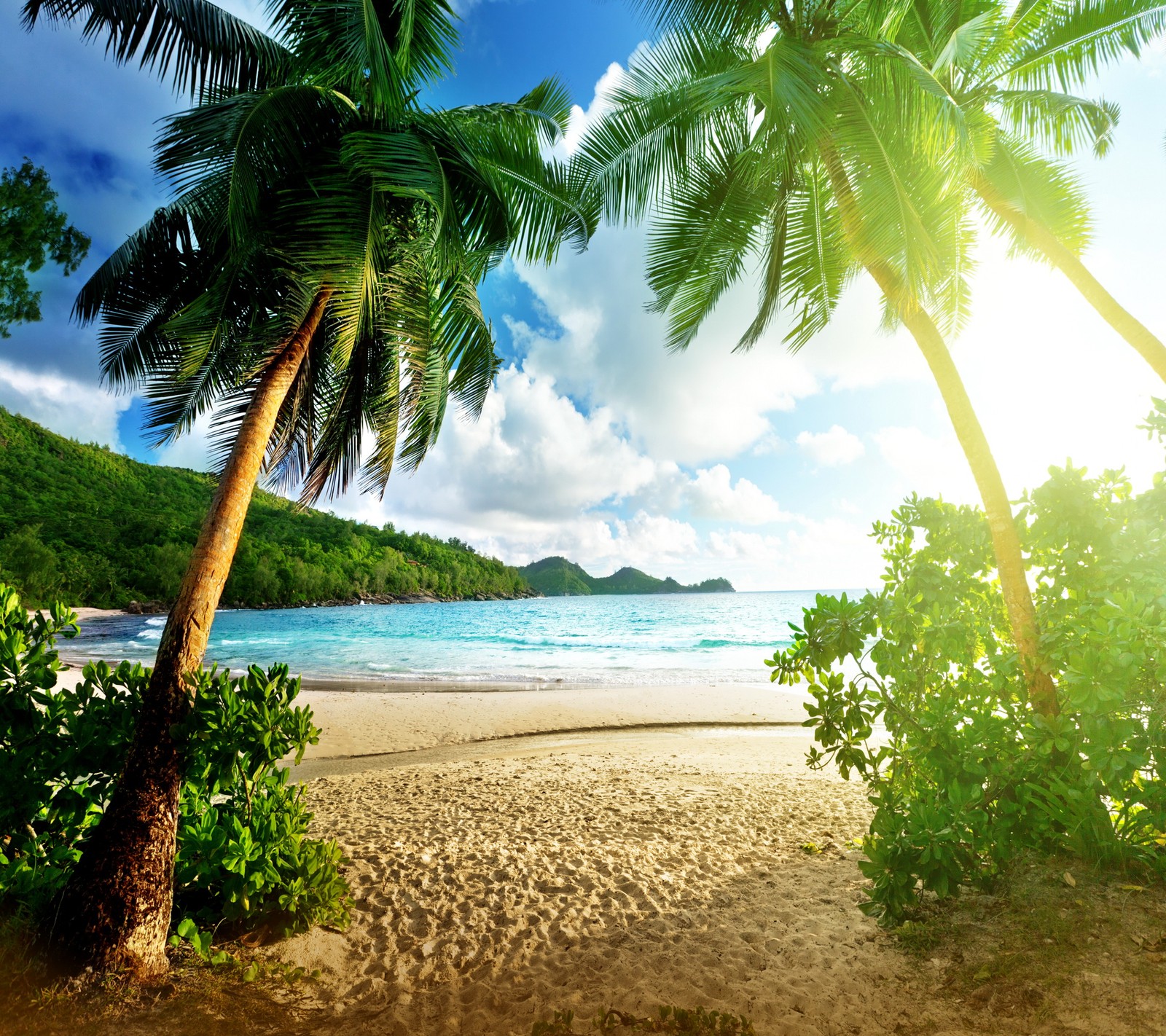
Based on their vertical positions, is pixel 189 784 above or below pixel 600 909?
above

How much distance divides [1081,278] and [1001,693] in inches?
152

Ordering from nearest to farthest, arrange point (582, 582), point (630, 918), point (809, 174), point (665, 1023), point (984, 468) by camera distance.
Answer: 1. point (665, 1023)
2. point (630, 918)
3. point (984, 468)
4. point (809, 174)
5. point (582, 582)

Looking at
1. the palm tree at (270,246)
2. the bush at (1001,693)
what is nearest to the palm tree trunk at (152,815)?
the palm tree at (270,246)

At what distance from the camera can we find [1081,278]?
15.7ft

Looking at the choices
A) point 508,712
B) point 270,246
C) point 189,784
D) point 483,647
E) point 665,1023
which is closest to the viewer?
point 665,1023

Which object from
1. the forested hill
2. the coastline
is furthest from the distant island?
the coastline

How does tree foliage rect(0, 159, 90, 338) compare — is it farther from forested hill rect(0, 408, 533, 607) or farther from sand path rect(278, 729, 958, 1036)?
forested hill rect(0, 408, 533, 607)

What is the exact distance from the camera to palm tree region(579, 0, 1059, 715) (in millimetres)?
4188

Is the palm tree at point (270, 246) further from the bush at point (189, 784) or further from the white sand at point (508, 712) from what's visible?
the white sand at point (508, 712)

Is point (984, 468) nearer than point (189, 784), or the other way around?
point (189, 784)

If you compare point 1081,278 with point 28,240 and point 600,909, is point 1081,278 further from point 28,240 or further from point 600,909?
point 28,240

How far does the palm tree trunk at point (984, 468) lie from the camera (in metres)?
3.43

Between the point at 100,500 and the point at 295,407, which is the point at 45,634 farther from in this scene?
the point at 100,500

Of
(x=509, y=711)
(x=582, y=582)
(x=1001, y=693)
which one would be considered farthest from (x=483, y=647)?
(x=582, y=582)
